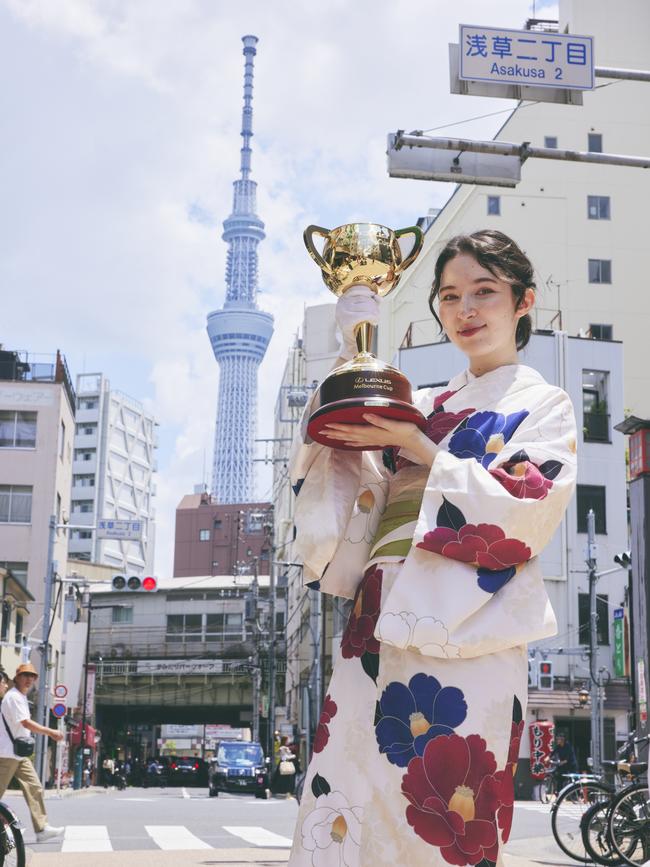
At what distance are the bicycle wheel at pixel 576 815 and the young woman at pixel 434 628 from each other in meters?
8.30

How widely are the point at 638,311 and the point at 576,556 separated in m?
11.5

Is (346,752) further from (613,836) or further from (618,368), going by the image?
(618,368)

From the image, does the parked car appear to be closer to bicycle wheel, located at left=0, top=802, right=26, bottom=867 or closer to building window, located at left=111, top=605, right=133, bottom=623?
building window, located at left=111, top=605, right=133, bottom=623

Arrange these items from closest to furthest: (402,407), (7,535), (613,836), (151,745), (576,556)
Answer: (402,407), (613,836), (576,556), (7,535), (151,745)

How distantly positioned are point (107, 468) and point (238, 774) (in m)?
67.4

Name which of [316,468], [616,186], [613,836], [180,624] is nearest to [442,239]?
[616,186]

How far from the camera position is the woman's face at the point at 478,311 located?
367cm

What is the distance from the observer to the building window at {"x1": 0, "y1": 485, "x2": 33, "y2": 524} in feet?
159

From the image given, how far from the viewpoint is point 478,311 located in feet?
12.0

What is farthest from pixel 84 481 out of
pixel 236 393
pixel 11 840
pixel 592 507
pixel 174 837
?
pixel 11 840

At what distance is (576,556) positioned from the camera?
37.1 m

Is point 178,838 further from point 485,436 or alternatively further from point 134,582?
point 134,582

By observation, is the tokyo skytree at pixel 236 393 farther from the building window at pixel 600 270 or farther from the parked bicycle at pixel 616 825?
the parked bicycle at pixel 616 825

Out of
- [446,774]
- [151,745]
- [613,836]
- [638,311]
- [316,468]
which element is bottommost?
[151,745]
